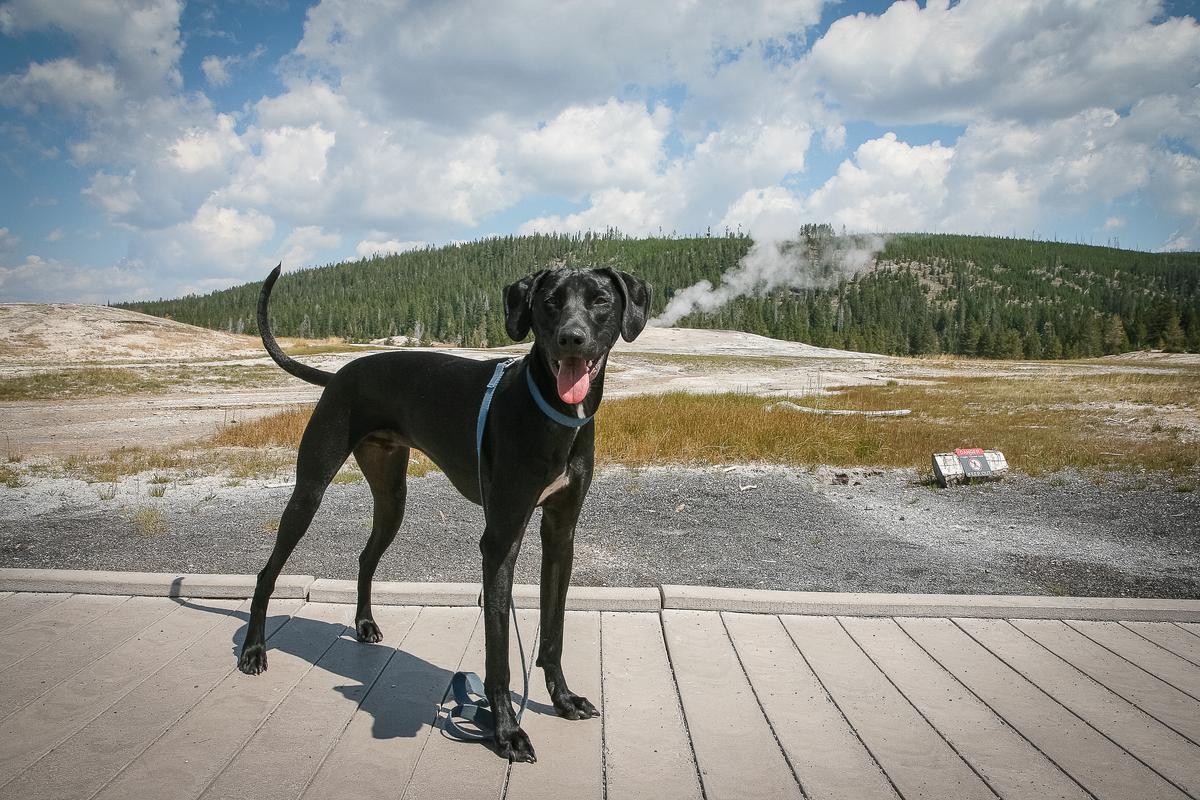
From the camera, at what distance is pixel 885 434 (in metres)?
13.1

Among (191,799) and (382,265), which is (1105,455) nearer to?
(191,799)

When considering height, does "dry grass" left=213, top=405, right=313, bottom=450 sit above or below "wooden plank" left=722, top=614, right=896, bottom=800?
below

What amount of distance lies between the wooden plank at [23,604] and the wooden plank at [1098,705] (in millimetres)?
4831

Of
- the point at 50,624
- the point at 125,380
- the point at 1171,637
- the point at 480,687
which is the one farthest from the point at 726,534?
the point at 125,380

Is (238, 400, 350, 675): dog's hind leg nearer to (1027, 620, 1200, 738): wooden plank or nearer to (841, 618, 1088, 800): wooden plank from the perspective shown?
(841, 618, 1088, 800): wooden plank

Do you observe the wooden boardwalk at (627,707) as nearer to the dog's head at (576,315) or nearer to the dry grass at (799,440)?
the dog's head at (576,315)

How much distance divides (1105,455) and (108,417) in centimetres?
2143

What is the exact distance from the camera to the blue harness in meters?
2.46

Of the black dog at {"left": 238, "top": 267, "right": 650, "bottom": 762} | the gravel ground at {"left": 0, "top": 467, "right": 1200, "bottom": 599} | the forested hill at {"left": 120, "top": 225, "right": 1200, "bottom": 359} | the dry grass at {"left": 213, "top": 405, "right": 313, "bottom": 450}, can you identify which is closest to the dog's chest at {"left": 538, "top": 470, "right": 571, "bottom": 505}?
the black dog at {"left": 238, "top": 267, "right": 650, "bottom": 762}

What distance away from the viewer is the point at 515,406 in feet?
8.29

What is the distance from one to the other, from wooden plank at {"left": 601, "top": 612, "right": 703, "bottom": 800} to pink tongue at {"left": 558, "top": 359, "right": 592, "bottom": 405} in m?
1.29

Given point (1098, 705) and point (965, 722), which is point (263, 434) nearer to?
point (965, 722)

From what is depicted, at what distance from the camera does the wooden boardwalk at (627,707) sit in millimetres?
2213

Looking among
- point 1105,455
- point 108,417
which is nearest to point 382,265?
point 108,417
